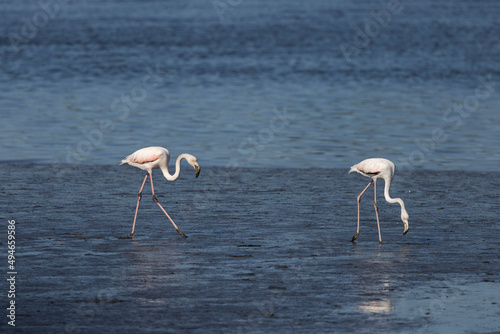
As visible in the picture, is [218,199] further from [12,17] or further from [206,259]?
[12,17]

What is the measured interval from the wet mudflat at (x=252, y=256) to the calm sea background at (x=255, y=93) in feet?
12.9

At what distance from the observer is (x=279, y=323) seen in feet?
31.7

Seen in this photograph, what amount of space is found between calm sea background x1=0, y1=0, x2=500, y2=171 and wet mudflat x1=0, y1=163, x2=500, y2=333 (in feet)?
12.9

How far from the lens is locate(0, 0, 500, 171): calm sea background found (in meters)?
24.1

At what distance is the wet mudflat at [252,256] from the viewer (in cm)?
986

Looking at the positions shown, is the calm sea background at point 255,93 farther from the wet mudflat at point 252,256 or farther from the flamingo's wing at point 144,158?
the flamingo's wing at point 144,158

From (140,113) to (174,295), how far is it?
21.3m

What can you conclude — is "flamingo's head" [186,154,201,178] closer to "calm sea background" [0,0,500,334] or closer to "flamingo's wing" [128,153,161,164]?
"flamingo's wing" [128,153,161,164]

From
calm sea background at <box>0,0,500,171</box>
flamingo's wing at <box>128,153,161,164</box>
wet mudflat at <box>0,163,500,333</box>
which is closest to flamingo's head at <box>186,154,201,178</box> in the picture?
flamingo's wing at <box>128,153,161,164</box>

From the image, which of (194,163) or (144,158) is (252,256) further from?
(144,158)

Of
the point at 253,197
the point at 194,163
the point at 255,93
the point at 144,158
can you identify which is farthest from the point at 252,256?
the point at 255,93

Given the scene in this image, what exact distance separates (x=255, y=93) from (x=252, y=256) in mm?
25051

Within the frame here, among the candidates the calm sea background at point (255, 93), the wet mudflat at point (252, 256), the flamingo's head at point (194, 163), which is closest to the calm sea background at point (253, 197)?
the wet mudflat at point (252, 256)

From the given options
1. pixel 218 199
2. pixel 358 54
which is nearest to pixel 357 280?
pixel 218 199
